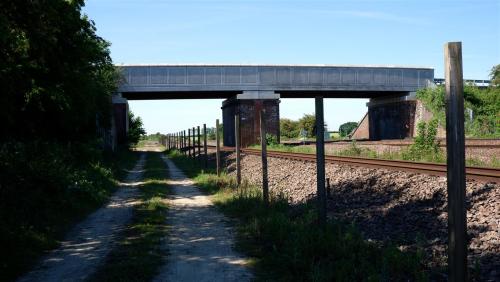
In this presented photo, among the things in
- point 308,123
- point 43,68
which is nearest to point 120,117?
point 43,68

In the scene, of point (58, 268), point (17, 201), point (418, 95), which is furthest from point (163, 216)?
point (418, 95)

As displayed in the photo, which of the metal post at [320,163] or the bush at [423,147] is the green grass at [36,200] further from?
the bush at [423,147]

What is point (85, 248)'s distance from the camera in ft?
25.7

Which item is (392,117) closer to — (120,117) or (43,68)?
(120,117)

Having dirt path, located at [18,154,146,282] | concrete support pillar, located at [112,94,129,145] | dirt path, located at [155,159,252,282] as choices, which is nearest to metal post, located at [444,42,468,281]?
dirt path, located at [155,159,252,282]

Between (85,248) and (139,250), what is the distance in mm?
1224

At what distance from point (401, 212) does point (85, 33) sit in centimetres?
957

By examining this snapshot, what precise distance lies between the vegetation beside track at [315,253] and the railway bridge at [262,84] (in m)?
34.0

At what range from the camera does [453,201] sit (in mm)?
4051

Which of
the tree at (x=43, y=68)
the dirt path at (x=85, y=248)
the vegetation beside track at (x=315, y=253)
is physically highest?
the tree at (x=43, y=68)

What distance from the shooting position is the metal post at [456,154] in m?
3.93

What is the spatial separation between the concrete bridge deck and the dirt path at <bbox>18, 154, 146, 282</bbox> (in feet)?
99.9

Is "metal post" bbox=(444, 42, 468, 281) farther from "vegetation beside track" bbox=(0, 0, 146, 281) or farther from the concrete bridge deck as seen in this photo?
the concrete bridge deck

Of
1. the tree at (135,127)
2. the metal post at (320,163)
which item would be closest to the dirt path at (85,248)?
the metal post at (320,163)
